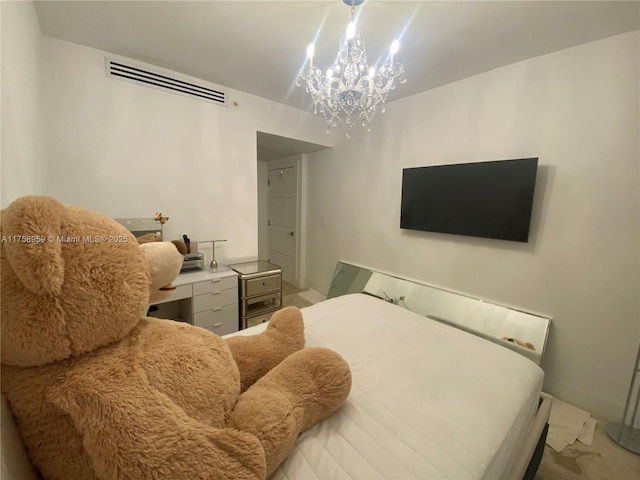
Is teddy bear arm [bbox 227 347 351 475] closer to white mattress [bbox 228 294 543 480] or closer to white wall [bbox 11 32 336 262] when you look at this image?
white mattress [bbox 228 294 543 480]

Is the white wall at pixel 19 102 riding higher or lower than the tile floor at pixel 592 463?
higher

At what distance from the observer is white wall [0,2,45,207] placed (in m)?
1.00

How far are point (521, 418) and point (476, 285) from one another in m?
1.47

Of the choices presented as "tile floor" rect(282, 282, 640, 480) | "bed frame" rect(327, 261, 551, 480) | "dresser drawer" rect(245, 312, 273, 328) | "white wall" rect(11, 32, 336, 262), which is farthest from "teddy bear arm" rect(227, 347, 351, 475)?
"white wall" rect(11, 32, 336, 262)

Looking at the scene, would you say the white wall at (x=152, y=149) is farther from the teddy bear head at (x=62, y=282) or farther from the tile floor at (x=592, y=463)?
the tile floor at (x=592, y=463)

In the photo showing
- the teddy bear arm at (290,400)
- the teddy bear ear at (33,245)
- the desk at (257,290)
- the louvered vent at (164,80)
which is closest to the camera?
the teddy bear ear at (33,245)

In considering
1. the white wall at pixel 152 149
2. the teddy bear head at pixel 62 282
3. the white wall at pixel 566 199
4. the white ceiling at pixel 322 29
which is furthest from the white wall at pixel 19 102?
the white wall at pixel 566 199

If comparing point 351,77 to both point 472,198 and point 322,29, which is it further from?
point 472,198

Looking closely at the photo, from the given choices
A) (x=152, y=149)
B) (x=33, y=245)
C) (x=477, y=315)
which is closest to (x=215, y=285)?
(x=152, y=149)

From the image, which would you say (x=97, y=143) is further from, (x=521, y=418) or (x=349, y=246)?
(x=521, y=418)

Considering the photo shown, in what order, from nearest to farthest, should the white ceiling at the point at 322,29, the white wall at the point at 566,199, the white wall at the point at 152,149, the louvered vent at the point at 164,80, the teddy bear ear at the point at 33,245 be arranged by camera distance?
the teddy bear ear at the point at 33,245
the white ceiling at the point at 322,29
the white wall at the point at 566,199
the white wall at the point at 152,149
the louvered vent at the point at 164,80

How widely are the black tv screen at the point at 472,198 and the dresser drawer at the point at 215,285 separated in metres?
1.83

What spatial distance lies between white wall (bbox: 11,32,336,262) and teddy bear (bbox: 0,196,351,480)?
1936mm

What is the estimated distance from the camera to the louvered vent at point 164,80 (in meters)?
1.99
